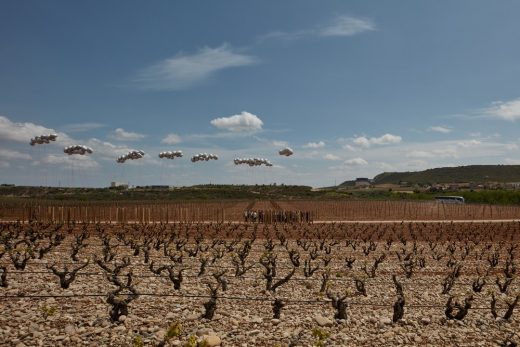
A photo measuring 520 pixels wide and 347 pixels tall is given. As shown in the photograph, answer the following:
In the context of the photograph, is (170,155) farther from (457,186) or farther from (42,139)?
(457,186)

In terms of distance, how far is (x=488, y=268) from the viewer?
64.5 feet

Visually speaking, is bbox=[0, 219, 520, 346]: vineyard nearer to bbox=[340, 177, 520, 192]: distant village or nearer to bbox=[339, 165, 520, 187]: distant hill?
bbox=[340, 177, 520, 192]: distant village

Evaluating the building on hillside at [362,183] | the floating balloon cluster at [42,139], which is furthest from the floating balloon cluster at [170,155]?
the building on hillside at [362,183]

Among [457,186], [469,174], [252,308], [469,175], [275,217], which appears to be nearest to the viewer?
[252,308]

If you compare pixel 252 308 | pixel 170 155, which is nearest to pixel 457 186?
pixel 170 155

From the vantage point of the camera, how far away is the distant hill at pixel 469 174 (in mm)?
150500

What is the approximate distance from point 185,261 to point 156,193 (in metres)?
77.0

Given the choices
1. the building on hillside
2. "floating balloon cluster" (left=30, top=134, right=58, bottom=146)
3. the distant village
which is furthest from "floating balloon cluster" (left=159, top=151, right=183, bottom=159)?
the building on hillside

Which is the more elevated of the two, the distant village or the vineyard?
the distant village

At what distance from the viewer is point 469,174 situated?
16362cm

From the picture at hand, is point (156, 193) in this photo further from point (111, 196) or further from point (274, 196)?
point (274, 196)

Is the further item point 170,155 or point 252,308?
point 170,155

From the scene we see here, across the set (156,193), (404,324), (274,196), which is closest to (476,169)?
(274,196)

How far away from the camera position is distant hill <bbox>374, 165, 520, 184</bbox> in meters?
150
